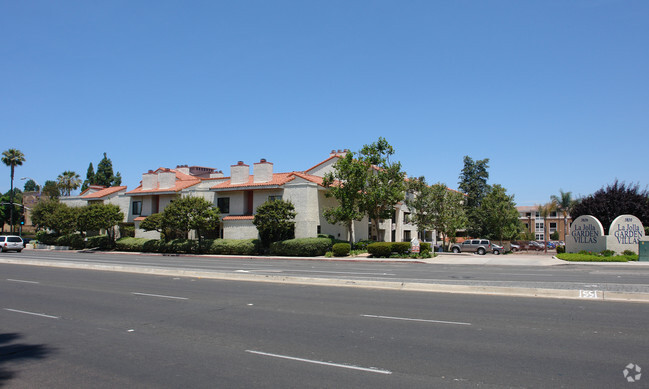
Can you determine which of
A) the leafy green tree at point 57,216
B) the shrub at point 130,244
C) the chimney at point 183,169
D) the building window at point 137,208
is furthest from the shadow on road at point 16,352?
the chimney at point 183,169

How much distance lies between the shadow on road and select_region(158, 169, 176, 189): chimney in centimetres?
4491

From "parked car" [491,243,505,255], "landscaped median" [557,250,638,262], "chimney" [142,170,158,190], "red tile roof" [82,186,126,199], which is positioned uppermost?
"chimney" [142,170,158,190]

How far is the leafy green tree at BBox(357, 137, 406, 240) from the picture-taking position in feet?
134

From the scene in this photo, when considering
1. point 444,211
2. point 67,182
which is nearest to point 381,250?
point 444,211

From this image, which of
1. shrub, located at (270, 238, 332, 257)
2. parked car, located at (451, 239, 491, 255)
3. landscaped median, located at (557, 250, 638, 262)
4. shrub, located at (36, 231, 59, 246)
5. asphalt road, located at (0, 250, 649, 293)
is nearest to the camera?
asphalt road, located at (0, 250, 649, 293)

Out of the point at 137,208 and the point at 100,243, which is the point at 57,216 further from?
the point at 137,208

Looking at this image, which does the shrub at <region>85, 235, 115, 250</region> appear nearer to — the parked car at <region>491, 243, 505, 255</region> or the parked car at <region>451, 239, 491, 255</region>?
the parked car at <region>451, 239, 491, 255</region>

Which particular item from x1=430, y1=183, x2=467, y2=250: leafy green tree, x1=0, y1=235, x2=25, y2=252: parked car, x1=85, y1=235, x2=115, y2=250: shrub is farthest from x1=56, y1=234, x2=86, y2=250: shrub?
x1=430, y1=183, x2=467, y2=250: leafy green tree

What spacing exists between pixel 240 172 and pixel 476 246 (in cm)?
2620

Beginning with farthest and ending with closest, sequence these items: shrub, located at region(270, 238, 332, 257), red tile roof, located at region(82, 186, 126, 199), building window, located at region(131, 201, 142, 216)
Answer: red tile roof, located at region(82, 186, 126, 199), building window, located at region(131, 201, 142, 216), shrub, located at region(270, 238, 332, 257)

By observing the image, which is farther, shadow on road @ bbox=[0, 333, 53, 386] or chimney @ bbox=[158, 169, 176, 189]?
chimney @ bbox=[158, 169, 176, 189]

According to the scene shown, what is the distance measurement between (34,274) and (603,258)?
34.3 meters

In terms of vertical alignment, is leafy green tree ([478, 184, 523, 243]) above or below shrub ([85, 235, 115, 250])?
above

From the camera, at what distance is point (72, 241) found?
53.3 m
